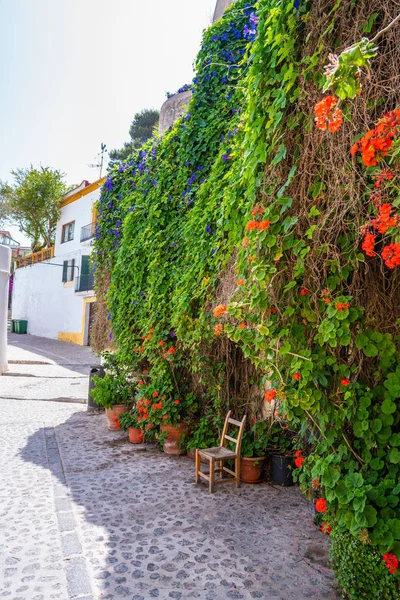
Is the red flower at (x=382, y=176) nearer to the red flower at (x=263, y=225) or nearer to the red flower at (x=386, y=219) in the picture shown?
the red flower at (x=386, y=219)

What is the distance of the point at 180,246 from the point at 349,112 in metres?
3.97

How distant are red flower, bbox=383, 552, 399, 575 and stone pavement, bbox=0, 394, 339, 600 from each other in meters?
0.67

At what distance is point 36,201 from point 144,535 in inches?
1162

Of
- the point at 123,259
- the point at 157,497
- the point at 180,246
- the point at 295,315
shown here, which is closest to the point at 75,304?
the point at 123,259

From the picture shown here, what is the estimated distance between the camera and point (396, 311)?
2641mm

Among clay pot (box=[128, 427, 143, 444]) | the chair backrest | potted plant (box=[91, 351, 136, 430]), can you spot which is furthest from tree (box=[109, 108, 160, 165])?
the chair backrest

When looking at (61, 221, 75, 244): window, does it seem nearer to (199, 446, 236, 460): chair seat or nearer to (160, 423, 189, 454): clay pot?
(160, 423, 189, 454): clay pot

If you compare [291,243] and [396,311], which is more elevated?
[291,243]

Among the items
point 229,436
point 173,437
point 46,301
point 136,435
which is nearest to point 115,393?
point 136,435

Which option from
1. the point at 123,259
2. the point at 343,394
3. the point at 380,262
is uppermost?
the point at 123,259

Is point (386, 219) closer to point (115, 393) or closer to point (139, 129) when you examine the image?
point (115, 393)

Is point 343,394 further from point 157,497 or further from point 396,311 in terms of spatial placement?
point 157,497

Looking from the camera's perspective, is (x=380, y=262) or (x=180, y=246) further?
(x=180, y=246)

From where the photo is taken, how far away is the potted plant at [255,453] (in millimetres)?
4977
